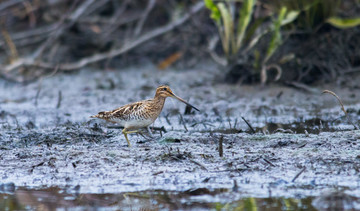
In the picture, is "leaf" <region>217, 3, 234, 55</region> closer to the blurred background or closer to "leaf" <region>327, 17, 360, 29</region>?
the blurred background

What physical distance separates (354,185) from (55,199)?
232cm

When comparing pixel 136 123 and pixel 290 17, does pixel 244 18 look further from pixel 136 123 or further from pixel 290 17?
pixel 136 123

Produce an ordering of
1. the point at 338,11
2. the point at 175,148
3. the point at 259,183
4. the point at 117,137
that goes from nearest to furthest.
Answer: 1. the point at 259,183
2. the point at 175,148
3. the point at 117,137
4. the point at 338,11

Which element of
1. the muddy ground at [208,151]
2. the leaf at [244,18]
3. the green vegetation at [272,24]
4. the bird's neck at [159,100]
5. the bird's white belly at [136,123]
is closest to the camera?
the muddy ground at [208,151]

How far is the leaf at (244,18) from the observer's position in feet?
29.0

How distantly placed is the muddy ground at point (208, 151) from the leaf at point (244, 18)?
88 centimetres

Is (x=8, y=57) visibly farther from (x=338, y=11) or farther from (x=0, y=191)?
(x=0, y=191)

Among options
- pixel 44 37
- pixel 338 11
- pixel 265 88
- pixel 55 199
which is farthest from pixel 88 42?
pixel 55 199

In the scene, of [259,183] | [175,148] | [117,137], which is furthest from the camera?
[117,137]

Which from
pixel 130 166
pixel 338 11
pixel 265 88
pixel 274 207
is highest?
pixel 338 11

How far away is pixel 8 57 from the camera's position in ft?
38.7

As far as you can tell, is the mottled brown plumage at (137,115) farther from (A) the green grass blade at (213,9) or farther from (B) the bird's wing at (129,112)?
(A) the green grass blade at (213,9)

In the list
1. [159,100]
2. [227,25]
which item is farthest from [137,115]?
[227,25]

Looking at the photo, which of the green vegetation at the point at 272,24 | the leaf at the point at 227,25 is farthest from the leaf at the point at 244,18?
the leaf at the point at 227,25
